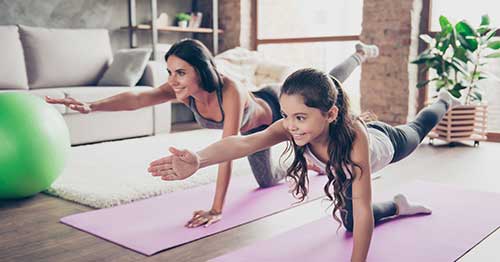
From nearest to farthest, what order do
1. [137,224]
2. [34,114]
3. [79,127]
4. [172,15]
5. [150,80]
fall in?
1. [137,224]
2. [34,114]
3. [79,127]
4. [150,80]
5. [172,15]

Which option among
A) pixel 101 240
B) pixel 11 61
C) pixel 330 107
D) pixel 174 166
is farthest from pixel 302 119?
pixel 11 61

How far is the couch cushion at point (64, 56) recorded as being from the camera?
14.0ft

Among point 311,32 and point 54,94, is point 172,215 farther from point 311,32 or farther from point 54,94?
point 311,32

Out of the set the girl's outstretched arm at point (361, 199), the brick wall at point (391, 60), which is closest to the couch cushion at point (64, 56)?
the brick wall at point (391, 60)

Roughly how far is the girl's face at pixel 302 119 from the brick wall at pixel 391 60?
3504 millimetres

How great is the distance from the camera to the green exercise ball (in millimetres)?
2311

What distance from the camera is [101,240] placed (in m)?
1.97

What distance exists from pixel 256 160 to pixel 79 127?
6.43ft

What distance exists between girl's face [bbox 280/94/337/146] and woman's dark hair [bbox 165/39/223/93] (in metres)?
0.61

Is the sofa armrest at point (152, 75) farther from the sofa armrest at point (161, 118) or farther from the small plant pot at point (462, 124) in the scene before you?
the small plant pot at point (462, 124)

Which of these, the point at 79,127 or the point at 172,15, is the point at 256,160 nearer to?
the point at 79,127

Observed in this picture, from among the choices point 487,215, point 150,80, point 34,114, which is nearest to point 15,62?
point 150,80

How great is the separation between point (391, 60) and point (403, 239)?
10.7 feet

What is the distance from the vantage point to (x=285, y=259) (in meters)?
1.75
